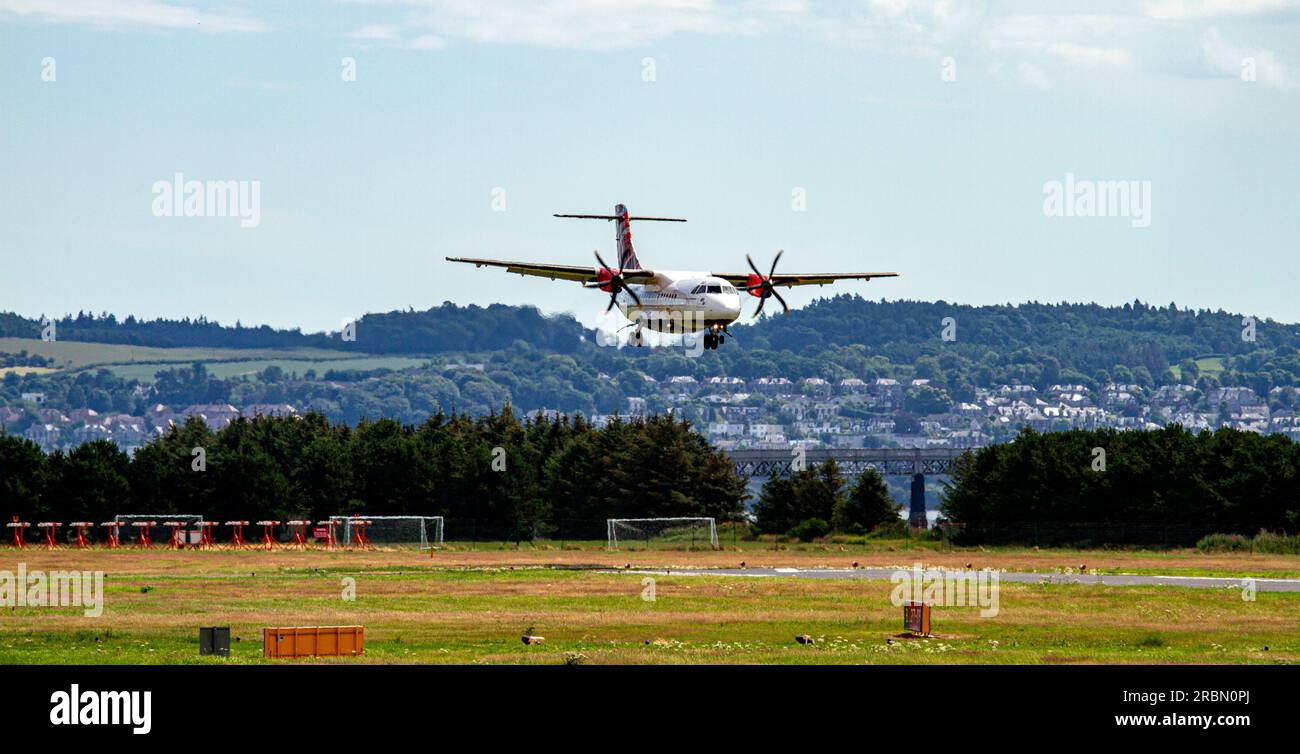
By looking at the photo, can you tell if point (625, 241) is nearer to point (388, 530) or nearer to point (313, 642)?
point (388, 530)

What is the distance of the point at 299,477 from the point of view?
11994 centimetres

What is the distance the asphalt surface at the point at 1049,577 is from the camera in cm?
6181

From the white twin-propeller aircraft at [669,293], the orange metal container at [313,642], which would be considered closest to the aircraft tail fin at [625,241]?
the white twin-propeller aircraft at [669,293]

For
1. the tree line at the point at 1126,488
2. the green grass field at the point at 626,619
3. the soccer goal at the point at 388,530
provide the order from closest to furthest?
the green grass field at the point at 626,619
the tree line at the point at 1126,488
the soccer goal at the point at 388,530

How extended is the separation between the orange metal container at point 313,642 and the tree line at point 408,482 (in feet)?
237

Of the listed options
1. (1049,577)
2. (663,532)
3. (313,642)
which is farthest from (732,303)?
(313,642)

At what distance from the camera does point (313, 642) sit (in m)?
37.2

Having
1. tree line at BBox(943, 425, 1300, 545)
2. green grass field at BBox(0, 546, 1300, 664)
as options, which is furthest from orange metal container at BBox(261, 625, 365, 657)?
tree line at BBox(943, 425, 1300, 545)

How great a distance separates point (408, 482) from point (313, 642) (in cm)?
8192

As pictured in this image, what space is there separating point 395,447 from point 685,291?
39.5 meters

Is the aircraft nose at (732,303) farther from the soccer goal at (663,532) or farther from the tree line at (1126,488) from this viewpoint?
the tree line at (1126,488)

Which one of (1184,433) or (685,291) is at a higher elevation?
(685,291)
